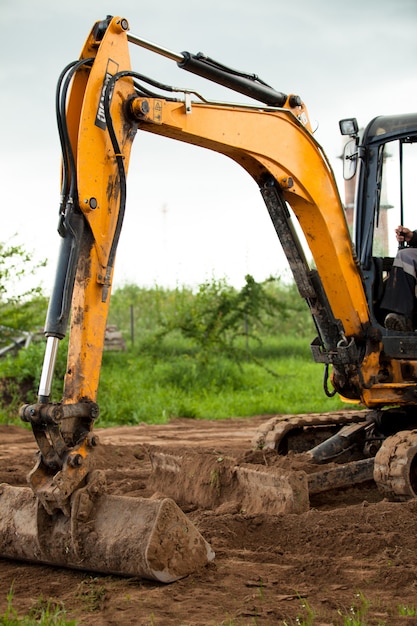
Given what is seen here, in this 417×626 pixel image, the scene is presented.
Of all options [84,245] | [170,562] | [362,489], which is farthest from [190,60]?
[362,489]

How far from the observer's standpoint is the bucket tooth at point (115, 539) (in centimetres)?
436

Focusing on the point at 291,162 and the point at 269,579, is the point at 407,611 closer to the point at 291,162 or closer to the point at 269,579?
the point at 269,579

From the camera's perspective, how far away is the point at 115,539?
4.46 metres

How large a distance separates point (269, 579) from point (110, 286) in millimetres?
1871

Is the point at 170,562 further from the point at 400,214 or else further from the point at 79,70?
the point at 400,214

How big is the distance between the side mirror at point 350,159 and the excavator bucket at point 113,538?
3639 millimetres

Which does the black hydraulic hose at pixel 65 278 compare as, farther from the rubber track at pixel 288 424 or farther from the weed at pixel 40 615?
the rubber track at pixel 288 424

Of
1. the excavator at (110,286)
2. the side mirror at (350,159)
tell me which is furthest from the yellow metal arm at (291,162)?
the side mirror at (350,159)

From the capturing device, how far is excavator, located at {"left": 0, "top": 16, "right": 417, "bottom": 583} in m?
4.52

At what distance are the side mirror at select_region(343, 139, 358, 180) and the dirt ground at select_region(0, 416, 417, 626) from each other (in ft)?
9.34

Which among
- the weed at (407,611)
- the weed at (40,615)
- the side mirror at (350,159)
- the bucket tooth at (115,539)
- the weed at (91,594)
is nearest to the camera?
the weed at (40,615)

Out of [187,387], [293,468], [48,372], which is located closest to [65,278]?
[48,372]

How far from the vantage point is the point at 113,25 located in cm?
486

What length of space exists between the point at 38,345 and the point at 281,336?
25.1 ft
